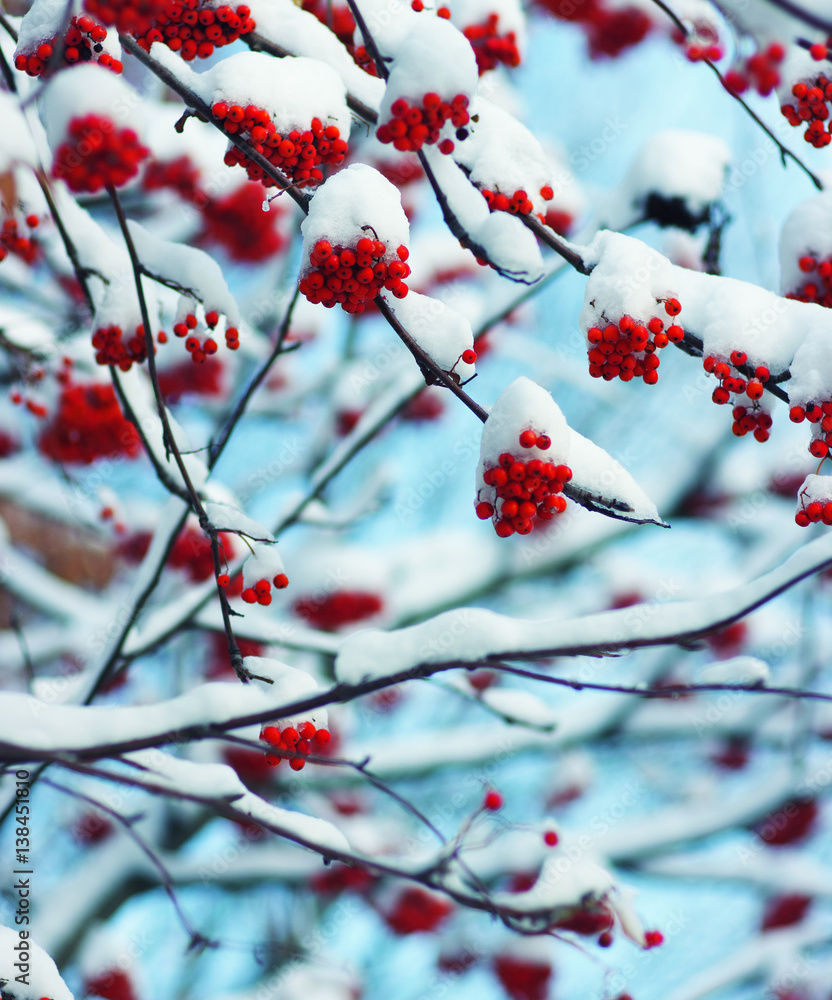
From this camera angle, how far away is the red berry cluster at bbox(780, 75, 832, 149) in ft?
5.03

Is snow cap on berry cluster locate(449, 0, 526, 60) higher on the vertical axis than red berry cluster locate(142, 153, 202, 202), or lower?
lower

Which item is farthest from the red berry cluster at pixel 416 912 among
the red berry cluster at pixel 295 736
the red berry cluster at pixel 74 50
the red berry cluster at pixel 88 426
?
the red berry cluster at pixel 74 50

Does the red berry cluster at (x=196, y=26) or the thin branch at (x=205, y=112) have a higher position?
the red berry cluster at (x=196, y=26)

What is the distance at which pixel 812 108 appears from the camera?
5.08 ft

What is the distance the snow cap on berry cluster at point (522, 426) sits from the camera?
4.39 ft

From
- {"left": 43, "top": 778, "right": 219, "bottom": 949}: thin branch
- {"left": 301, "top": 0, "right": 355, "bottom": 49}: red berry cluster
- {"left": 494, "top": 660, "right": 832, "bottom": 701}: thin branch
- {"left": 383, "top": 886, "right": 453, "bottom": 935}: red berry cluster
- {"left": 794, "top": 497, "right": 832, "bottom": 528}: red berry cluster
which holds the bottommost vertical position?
{"left": 43, "top": 778, "right": 219, "bottom": 949}: thin branch

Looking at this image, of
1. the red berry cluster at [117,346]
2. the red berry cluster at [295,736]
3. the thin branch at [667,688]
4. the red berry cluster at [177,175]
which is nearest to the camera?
the thin branch at [667,688]

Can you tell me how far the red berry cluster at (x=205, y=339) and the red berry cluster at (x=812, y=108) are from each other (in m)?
1.24

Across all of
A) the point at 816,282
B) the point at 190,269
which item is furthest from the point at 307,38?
the point at 816,282

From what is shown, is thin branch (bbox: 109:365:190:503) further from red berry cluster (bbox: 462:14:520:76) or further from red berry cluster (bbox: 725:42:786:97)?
red berry cluster (bbox: 725:42:786:97)

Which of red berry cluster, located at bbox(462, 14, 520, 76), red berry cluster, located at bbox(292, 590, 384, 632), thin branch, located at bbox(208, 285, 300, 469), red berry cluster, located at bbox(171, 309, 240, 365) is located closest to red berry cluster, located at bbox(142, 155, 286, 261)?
red berry cluster, located at bbox(292, 590, 384, 632)

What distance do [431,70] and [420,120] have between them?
0.25 feet

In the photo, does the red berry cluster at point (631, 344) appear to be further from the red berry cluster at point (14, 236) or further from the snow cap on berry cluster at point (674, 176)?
the red berry cluster at point (14, 236)

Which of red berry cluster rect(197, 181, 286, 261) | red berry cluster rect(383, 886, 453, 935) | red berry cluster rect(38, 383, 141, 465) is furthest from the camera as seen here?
red berry cluster rect(383, 886, 453, 935)
